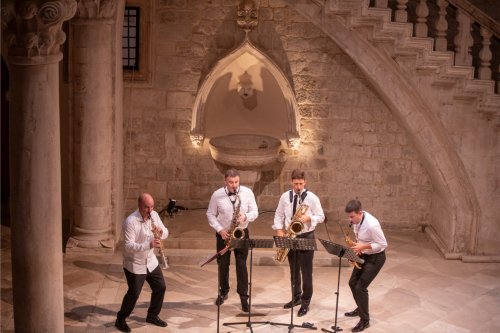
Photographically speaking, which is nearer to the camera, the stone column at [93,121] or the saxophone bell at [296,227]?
the saxophone bell at [296,227]

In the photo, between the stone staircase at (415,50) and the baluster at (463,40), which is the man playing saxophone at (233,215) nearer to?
the stone staircase at (415,50)

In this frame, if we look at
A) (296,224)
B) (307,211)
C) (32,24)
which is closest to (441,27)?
(307,211)

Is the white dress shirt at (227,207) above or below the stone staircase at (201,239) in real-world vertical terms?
above

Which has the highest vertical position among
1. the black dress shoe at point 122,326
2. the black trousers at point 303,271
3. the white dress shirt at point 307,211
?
the white dress shirt at point 307,211

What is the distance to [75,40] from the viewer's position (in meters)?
12.7

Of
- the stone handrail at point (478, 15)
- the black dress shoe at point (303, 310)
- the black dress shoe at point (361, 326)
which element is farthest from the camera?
the stone handrail at point (478, 15)

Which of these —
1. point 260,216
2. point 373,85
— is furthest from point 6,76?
point 373,85

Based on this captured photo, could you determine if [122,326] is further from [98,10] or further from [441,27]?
[441,27]

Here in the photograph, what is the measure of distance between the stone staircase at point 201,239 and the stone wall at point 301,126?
44 centimetres

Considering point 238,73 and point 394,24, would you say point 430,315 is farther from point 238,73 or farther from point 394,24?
point 238,73

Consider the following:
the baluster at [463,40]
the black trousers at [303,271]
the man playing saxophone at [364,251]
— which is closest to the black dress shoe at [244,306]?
the black trousers at [303,271]

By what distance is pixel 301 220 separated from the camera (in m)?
11.0

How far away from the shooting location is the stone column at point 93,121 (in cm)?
1265

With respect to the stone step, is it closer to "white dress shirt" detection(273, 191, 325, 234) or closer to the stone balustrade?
"white dress shirt" detection(273, 191, 325, 234)
